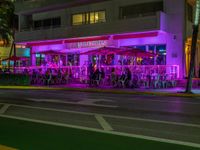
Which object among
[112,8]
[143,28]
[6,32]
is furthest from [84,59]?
[6,32]

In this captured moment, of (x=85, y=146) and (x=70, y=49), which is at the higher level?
(x=70, y=49)

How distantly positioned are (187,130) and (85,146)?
285cm

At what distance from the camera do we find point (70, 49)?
120 ft

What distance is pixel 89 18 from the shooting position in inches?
1396

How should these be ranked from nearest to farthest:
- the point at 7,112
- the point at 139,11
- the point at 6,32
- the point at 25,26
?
the point at 7,112 < the point at 139,11 < the point at 25,26 < the point at 6,32

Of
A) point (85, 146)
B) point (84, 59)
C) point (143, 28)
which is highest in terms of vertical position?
point (143, 28)

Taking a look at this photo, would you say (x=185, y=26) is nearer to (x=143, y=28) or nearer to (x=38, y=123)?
(x=143, y=28)

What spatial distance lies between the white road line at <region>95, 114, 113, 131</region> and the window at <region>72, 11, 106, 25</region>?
78.5 ft

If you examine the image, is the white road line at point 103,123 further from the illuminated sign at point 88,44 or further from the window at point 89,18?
the window at point 89,18

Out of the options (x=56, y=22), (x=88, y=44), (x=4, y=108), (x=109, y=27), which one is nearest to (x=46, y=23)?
(x=56, y=22)

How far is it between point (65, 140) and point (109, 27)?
24.9 meters

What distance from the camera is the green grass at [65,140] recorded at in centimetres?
721

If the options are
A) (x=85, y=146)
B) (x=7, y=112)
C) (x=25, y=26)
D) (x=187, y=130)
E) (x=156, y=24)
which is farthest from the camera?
(x=25, y=26)

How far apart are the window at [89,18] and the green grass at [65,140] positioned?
1019 inches
